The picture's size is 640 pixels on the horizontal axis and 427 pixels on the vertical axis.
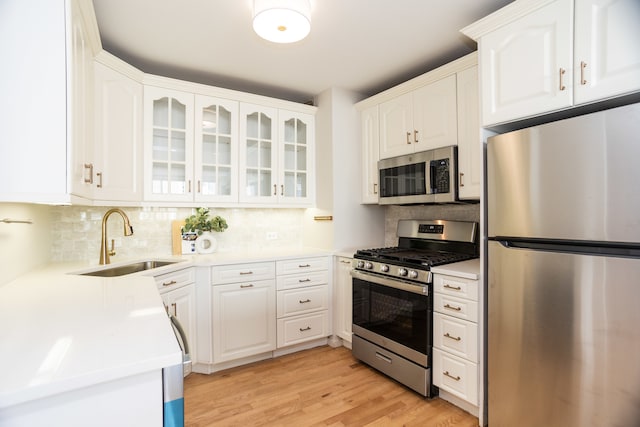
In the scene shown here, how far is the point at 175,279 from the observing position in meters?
2.36

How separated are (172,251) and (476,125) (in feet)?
8.63

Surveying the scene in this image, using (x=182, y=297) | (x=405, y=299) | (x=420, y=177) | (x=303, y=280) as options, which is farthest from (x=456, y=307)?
(x=182, y=297)

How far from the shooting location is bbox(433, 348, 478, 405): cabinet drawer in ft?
6.39

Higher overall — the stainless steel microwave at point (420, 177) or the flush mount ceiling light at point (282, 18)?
the flush mount ceiling light at point (282, 18)

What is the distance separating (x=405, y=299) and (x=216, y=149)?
6.52 feet

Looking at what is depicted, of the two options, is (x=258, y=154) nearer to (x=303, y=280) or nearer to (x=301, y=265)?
(x=301, y=265)

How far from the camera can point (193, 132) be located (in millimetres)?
2777

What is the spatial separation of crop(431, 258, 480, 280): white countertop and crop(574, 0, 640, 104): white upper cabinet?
1013mm

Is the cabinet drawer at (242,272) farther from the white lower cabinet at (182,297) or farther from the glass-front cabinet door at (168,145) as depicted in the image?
the glass-front cabinet door at (168,145)

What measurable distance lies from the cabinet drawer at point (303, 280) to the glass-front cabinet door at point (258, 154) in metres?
0.75

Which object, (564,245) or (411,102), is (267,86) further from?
(564,245)

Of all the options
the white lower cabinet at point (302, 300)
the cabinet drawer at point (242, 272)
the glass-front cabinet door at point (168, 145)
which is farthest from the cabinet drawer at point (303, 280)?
the glass-front cabinet door at point (168, 145)

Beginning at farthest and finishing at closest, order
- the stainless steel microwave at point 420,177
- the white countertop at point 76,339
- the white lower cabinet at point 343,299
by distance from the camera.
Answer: the white lower cabinet at point 343,299 → the stainless steel microwave at point 420,177 → the white countertop at point 76,339

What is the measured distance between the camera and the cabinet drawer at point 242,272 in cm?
259
